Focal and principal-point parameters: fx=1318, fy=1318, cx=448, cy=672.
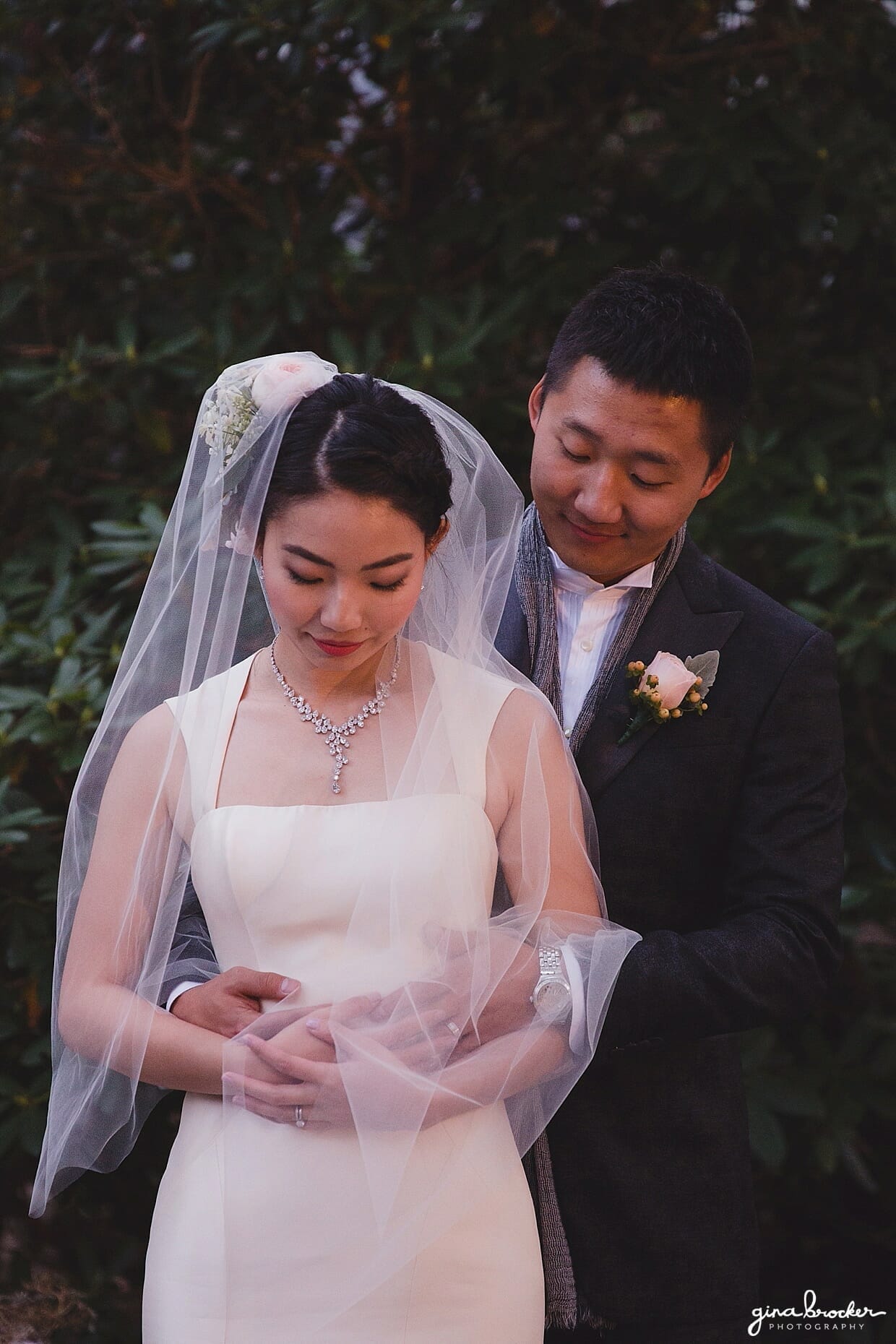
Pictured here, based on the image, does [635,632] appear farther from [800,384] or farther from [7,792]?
[800,384]

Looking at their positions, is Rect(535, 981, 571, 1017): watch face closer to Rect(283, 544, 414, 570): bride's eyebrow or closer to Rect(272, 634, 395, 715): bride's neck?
Rect(272, 634, 395, 715): bride's neck

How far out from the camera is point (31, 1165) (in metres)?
3.15

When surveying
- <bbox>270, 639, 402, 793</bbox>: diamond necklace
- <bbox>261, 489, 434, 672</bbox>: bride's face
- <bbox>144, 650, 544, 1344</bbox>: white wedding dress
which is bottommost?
<bbox>144, 650, 544, 1344</bbox>: white wedding dress

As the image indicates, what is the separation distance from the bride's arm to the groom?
13 cm

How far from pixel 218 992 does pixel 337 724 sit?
0.39m

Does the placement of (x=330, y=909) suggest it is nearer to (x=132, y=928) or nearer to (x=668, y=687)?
(x=132, y=928)

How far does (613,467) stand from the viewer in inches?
77.0

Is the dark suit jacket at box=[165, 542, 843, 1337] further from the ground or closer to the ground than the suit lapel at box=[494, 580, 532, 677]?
closer to the ground

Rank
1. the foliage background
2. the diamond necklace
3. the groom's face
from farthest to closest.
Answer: the foliage background
the groom's face
the diamond necklace

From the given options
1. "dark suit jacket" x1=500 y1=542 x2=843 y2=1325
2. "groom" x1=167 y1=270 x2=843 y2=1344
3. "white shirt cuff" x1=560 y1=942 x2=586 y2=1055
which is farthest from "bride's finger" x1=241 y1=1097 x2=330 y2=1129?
"dark suit jacket" x1=500 y1=542 x2=843 y2=1325

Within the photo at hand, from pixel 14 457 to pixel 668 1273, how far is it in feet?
8.12

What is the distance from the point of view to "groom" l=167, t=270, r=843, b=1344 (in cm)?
194

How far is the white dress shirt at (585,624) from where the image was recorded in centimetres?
212

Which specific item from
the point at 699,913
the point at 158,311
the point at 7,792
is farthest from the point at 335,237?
the point at 699,913
